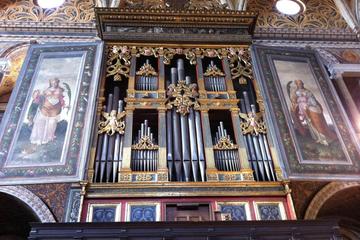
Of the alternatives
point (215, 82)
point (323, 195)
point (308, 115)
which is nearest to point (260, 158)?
point (323, 195)

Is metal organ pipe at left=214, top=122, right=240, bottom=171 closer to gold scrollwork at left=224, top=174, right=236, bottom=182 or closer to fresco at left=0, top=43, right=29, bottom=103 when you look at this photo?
gold scrollwork at left=224, top=174, right=236, bottom=182

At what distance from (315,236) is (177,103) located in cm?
519

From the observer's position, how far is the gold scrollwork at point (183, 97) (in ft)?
39.3

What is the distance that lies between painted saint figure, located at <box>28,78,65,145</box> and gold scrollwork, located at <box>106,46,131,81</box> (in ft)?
5.15

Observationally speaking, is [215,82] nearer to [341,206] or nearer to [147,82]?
[147,82]

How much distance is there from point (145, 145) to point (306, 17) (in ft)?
26.9

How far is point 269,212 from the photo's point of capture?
9812 mm

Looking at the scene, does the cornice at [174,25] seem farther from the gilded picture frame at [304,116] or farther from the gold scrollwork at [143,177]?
the gold scrollwork at [143,177]

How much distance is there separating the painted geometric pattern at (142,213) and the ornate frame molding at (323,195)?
3.32 m

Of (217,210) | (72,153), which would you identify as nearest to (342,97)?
(217,210)

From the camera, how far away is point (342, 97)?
13.5 metres

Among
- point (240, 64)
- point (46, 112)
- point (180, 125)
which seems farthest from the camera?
point (240, 64)

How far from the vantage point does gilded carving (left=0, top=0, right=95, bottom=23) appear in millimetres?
14391

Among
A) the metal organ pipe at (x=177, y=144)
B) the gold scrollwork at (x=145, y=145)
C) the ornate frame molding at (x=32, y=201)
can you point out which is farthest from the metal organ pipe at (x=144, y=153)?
the ornate frame molding at (x=32, y=201)
